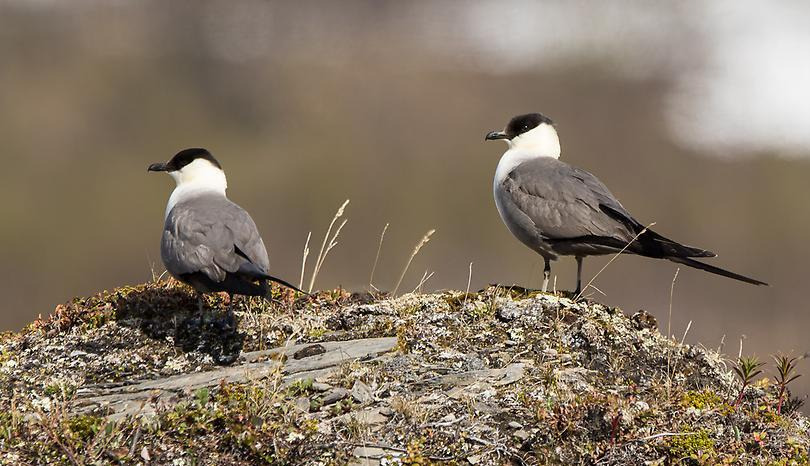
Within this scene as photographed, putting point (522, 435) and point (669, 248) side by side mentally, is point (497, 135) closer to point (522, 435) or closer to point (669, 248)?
point (669, 248)

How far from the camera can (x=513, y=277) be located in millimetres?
23281

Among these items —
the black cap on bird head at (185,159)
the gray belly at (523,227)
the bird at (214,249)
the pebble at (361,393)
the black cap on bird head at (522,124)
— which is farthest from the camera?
the black cap on bird head at (522,124)

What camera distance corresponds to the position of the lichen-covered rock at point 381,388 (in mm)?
4027

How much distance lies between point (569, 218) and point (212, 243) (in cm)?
246

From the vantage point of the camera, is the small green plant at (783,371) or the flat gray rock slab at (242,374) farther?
the flat gray rock slab at (242,374)

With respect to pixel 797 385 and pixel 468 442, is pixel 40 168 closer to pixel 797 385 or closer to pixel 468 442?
pixel 797 385

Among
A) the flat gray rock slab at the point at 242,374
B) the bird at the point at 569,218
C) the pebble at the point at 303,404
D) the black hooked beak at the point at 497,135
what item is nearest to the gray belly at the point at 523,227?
the bird at the point at 569,218

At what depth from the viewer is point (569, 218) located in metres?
6.37

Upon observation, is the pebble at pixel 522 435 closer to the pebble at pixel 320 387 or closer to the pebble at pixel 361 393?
the pebble at pixel 361 393

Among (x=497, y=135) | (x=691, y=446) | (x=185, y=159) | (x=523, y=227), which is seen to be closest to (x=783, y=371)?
(x=691, y=446)

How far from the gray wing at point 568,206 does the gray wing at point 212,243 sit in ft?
6.58

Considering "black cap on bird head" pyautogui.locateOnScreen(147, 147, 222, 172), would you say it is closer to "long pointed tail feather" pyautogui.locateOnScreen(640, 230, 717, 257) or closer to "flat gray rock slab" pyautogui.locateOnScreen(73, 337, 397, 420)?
"flat gray rock slab" pyautogui.locateOnScreen(73, 337, 397, 420)

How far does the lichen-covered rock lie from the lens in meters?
4.03

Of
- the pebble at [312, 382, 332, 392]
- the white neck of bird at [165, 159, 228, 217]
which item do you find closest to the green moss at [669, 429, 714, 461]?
the pebble at [312, 382, 332, 392]
